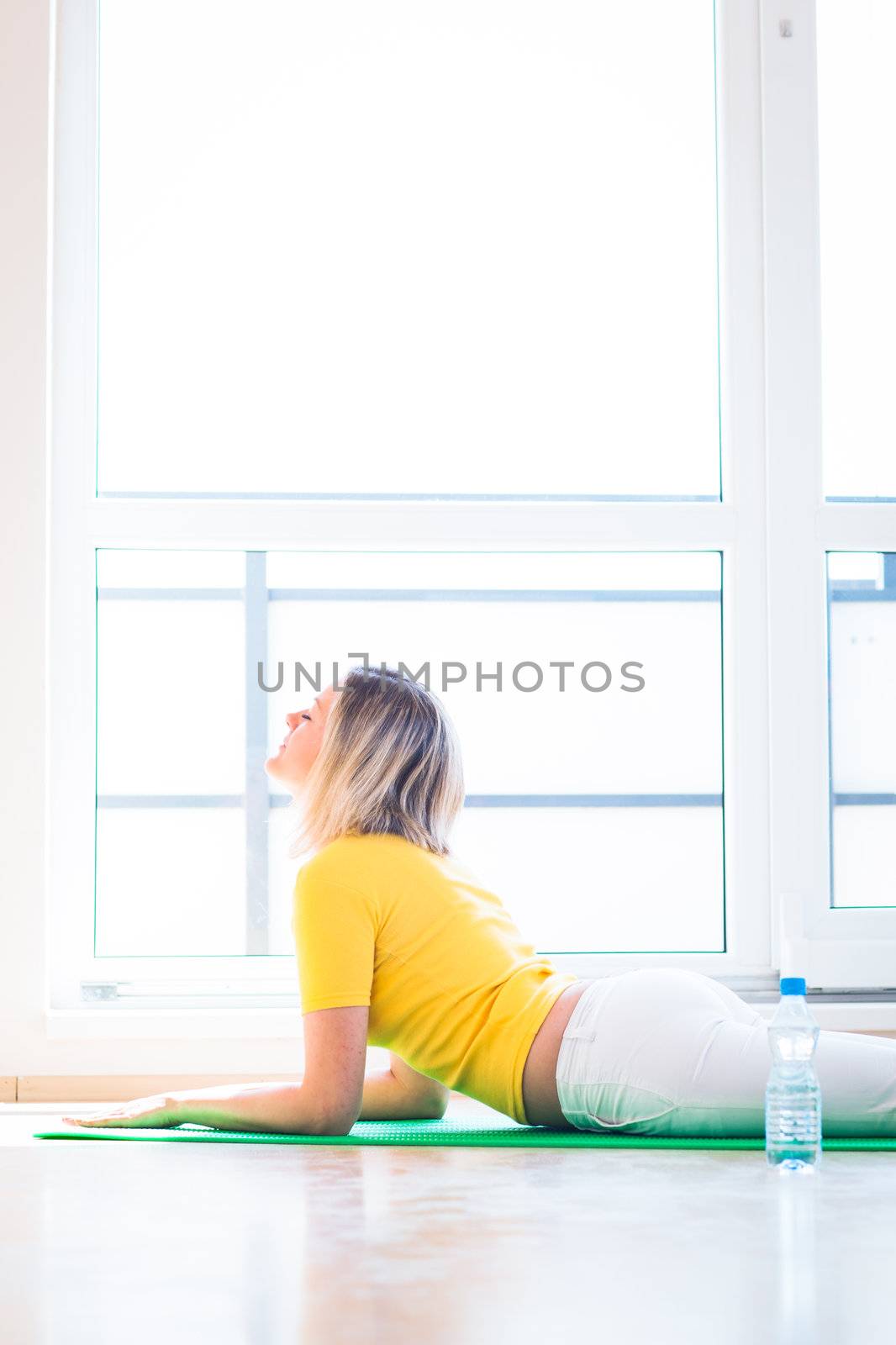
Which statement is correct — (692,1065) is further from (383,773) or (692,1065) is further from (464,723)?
(464,723)

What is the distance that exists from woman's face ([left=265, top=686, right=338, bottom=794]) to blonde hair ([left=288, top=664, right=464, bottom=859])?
56 mm

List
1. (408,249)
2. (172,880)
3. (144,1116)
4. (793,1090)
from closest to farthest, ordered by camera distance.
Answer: (793,1090) < (144,1116) < (172,880) < (408,249)

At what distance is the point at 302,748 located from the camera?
2281 mm

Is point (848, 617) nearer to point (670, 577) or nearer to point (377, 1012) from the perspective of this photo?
point (670, 577)

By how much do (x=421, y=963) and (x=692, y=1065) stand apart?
1.35ft

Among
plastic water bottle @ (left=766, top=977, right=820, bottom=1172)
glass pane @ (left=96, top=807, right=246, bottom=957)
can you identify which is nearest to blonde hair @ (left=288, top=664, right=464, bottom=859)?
plastic water bottle @ (left=766, top=977, right=820, bottom=1172)

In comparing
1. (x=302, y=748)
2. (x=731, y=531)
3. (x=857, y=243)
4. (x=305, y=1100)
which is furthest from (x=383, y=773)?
(x=857, y=243)

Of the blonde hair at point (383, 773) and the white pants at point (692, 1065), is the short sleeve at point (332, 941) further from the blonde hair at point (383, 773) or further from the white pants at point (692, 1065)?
the white pants at point (692, 1065)

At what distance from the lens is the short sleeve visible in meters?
1.96

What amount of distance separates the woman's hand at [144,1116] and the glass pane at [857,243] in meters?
1.79

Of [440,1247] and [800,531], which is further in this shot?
[800,531]

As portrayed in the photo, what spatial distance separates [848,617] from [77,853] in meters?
1.64

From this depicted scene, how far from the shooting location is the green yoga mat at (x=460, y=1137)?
2.04 meters

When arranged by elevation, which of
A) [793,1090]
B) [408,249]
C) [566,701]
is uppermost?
[408,249]
